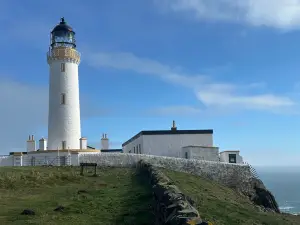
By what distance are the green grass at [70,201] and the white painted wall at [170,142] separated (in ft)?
60.0

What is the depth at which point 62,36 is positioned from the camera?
1587 inches

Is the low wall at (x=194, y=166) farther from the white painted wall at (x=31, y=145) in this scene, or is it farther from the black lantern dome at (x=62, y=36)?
the black lantern dome at (x=62, y=36)

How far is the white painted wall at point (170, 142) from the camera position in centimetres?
4204

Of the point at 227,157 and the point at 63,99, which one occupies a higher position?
the point at 63,99

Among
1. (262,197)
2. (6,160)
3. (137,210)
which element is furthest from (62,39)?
(137,210)

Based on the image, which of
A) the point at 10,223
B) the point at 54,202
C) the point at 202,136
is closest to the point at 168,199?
the point at 10,223

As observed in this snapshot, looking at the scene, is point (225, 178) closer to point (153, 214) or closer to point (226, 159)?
point (226, 159)

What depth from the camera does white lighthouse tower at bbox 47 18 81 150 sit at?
38.1 meters

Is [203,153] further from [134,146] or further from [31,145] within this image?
[31,145]

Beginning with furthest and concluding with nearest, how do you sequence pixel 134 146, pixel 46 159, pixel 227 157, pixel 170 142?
pixel 134 146 → pixel 227 157 → pixel 170 142 → pixel 46 159

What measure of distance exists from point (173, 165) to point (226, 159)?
1103cm

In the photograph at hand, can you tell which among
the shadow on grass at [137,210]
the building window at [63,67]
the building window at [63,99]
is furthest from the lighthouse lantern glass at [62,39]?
the shadow on grass at [137,210]

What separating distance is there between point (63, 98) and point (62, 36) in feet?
22.5

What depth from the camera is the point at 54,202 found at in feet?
49.5
